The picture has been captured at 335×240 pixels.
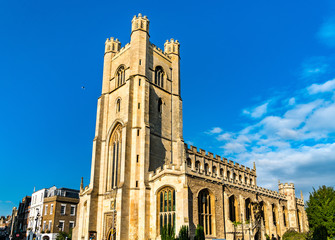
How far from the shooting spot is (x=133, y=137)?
36469mm

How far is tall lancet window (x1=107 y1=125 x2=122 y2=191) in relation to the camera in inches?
1515

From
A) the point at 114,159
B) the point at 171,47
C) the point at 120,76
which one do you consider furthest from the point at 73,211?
the point at 171,47

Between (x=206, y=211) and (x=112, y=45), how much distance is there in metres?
29.8

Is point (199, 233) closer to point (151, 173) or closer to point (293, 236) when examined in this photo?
point (151, 173)

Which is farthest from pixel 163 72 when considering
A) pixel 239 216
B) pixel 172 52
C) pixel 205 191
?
pixel 239 216

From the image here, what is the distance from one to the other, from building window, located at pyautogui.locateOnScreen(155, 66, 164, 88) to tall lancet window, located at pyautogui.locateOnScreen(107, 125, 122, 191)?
8695mm

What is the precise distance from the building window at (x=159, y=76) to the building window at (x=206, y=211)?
57.4 ft

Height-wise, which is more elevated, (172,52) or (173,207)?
(172,52)

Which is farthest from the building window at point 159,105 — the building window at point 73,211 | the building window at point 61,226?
the building window at point 61,226

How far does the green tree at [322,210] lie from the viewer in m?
35.5

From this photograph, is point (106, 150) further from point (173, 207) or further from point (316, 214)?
point (316, 214)

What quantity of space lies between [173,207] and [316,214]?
1972 cm

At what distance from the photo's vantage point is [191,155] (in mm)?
44000

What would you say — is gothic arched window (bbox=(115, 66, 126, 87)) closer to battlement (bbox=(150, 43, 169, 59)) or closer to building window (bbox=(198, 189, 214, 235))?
battlement (bbox=(150, 43, 169, 59))
